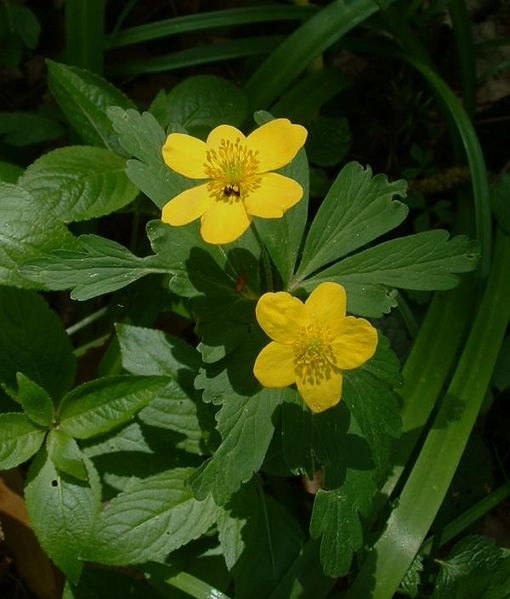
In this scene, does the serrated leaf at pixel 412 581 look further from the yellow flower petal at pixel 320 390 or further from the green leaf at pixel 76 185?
the green leaf at pixel 76 185

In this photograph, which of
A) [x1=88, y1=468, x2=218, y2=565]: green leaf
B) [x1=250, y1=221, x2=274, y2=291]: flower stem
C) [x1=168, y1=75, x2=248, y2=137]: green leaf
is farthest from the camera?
[x1=168, y1=75, x2=248, y2=137]: green leaf

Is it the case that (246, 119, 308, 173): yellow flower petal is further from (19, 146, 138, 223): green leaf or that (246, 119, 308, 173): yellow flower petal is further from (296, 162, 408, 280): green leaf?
(19, 146, 138, 223): green leaf

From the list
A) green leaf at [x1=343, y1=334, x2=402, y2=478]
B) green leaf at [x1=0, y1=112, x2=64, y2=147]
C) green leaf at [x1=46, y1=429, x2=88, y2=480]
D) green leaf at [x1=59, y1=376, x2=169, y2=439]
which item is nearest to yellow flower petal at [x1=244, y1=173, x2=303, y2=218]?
green leaf at [x1=343, y1=334, x2=402, y2=478]

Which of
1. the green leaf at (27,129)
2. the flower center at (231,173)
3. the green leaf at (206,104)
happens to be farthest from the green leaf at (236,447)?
the green leaf at (27,129)

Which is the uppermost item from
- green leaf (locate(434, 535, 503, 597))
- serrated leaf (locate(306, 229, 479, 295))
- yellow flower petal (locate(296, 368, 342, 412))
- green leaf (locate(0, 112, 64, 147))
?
green leaf (locate(0, 112, 64, 147))

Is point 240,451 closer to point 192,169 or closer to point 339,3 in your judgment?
point 192,169

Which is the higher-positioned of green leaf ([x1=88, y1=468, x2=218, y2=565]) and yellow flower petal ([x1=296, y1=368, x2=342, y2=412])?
yellow flower petal ([x1=296, y1=368, x2=342, y2=412])
